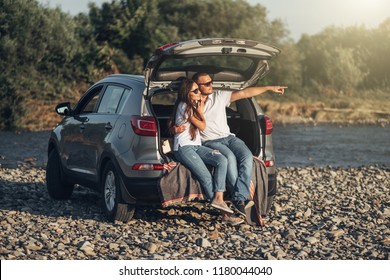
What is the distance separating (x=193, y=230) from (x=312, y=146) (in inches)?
641

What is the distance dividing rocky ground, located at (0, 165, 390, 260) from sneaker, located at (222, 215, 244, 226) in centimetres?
10

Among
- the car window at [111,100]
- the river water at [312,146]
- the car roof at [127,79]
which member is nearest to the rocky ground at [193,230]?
the car window at [111,100]

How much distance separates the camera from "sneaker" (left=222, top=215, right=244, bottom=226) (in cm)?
1084

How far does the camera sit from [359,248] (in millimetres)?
9852

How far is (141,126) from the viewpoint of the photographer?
10.6m

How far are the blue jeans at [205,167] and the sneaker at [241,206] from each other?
303 mm

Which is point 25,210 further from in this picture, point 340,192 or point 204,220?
point 340,192

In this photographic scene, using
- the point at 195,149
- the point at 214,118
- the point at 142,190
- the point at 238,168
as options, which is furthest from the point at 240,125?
the point at 142,190

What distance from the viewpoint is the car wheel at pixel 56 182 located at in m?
13.3

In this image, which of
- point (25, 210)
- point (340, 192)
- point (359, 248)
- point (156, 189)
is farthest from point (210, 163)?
point (340, 192)

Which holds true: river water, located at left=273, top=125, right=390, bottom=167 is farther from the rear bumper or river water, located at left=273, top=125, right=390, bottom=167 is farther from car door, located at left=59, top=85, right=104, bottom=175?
the rear bumper

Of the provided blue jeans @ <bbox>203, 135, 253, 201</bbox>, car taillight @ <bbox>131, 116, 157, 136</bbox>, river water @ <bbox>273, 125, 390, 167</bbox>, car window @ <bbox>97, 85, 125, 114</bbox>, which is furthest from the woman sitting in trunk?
river water @ <bbox>273, 125, 390, 167</bbox>

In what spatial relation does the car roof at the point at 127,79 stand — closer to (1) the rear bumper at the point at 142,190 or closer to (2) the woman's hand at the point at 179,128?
(2) the woman's hand at the point at 179,128
